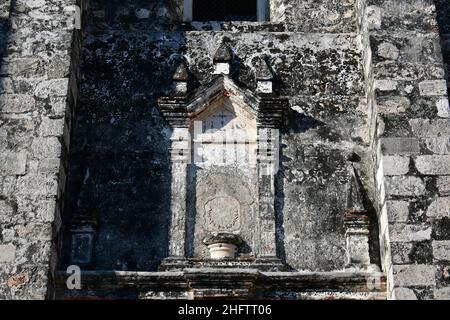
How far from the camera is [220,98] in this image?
34.0 feet

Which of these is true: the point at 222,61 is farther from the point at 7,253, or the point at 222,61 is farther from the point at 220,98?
the point at 7,253

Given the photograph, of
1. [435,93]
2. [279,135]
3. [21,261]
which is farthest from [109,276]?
[435,93]

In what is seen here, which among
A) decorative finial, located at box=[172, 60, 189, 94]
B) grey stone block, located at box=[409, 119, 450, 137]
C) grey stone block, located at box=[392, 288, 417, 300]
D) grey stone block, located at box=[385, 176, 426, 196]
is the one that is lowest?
grey stone block, located at box=[392, 288, 417, 300]

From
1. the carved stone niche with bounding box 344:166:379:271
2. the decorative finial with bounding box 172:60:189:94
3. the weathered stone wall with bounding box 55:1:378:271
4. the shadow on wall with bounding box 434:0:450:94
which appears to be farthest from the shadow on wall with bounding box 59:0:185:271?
the shadow on wall with bounding box 434:0:450:94

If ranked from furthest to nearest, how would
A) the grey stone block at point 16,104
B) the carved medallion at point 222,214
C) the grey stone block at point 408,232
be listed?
the carved medallion at point 222,214 → the grey stone block at point 16,104 → the grey stone block at point 408,232

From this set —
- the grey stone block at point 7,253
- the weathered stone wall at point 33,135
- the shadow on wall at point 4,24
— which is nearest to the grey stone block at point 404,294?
the weathered stone wall at point 33,135

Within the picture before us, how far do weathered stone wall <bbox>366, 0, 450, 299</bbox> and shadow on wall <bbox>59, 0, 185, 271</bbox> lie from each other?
233 cm

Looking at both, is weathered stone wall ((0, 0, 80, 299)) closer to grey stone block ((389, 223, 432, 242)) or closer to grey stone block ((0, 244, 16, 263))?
grey stone block ((0, 244, 16, 263))

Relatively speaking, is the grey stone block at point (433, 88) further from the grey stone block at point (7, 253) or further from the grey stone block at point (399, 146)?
the grey stone block at point (7, 253)

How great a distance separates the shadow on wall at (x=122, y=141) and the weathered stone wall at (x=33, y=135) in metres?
0.33

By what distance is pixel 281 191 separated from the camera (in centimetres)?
986

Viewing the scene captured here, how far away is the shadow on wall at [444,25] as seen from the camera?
34.8 ft

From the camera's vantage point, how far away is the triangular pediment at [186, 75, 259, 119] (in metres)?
10.2

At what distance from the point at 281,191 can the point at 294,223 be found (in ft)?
1.32
